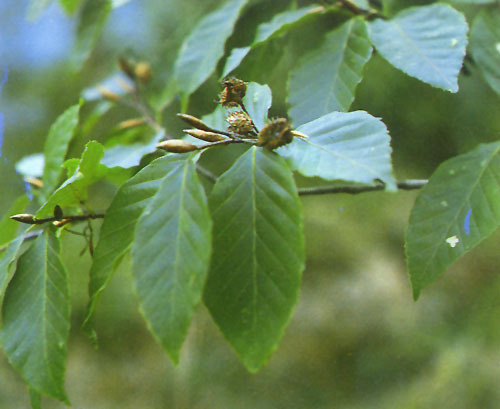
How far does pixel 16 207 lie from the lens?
740mm

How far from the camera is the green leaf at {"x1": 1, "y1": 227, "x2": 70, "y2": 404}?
0.48 m

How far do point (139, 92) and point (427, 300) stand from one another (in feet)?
3.11

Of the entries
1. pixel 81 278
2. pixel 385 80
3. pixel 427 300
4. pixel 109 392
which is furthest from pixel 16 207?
pixel 427 300

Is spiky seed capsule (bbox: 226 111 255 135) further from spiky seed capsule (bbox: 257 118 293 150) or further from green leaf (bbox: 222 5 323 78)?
green leaf (bbox: 222 5 323 78)

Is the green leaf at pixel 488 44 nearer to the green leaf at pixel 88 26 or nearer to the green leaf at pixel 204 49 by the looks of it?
the green leaf at pixel 204 49

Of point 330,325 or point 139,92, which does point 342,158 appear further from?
point 330,325

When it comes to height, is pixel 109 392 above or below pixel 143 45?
below

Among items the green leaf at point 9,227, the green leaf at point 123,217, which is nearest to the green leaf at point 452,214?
the green leaf at point 123,217

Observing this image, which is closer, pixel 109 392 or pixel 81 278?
pixel 81 278

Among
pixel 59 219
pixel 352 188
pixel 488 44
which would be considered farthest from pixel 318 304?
pixel 59 219

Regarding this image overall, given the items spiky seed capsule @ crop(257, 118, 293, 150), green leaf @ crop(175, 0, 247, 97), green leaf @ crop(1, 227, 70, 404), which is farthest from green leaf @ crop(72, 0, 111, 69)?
spiky seed capsule @ crop(257, 118, 293, 150)

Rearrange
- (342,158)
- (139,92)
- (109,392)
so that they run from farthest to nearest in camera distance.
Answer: (109,392) < (139,92) < (342,158)

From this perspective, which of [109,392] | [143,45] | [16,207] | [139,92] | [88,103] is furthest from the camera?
[109,392]

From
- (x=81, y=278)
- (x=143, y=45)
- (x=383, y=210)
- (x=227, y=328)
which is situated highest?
(x=227, y=328)
